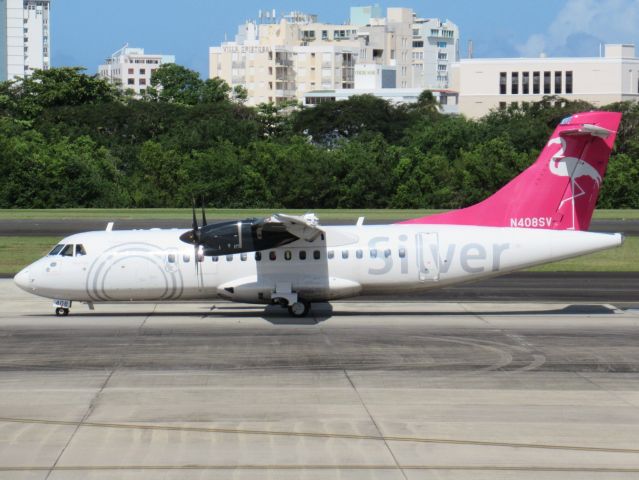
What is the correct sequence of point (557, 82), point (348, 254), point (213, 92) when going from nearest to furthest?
Answer: point (348, 254)
point (213, 92)
point (557, 82)

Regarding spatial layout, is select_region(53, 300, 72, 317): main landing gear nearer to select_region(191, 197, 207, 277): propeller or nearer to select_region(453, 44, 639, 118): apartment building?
select_region(191, 197, 207, 277): propeller

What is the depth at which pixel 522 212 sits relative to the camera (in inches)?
1169

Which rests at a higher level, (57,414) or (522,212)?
(522,212)

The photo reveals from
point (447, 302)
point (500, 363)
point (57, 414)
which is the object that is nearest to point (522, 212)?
point (447, 302)

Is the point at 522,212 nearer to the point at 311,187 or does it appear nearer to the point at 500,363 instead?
the point at 500,363

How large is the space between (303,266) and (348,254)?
1.27m

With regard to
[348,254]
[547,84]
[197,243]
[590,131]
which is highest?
[547,84]

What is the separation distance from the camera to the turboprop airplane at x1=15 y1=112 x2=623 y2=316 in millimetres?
29141

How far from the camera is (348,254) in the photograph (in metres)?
29.5

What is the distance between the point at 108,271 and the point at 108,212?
51.7 meters

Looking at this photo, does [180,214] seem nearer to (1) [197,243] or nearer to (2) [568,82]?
(1) [197,243]

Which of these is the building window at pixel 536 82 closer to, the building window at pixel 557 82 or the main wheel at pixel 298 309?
the building window at pixel 557 82

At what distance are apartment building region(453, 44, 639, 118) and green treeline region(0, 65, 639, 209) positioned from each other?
196 ft

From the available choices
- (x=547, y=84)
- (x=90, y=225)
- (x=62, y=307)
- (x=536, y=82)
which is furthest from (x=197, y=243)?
(x=547, y=84)
